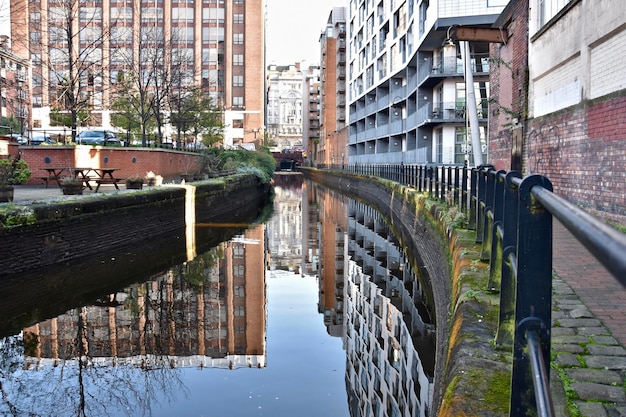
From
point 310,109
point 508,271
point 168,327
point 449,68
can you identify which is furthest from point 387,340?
point 310,109

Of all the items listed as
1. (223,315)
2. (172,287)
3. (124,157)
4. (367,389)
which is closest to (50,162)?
(124,157)

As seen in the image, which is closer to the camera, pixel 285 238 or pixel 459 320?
pixel 459 320

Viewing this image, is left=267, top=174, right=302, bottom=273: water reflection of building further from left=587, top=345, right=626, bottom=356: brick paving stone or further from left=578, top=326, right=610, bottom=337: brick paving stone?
left=587, top=345, right=626, bottom=356: brick paving stone

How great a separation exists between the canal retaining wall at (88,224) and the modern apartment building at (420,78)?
9.84 metres

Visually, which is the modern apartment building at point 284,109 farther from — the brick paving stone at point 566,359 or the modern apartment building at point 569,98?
the brick paving stone at point 566,359

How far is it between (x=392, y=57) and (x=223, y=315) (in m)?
41.4

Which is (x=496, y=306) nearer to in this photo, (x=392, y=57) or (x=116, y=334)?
(x=116, y=334)

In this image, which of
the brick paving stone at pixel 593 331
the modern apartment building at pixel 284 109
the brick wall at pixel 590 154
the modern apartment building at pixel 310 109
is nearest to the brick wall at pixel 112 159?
the brick wall at pixel 590 154

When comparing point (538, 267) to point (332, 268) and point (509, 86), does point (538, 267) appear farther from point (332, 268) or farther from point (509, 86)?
point (509, 86)

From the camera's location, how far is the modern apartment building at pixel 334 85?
82625 millimetres

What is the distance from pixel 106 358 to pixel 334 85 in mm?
82139

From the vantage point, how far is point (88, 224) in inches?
516

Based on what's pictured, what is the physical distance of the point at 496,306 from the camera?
4.70 meters

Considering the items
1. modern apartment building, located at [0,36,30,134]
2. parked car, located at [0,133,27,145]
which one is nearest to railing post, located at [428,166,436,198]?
modern apartment building, located at [0,36,30,134]
